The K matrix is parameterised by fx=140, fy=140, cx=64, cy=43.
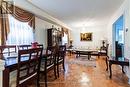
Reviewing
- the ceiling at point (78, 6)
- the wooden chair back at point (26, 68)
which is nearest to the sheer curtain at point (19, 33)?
the ceiling at point (78, 6)

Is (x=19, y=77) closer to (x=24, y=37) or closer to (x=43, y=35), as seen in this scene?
(x=24, y=37)

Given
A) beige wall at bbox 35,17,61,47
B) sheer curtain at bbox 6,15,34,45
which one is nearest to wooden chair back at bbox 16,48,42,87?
sheer curtain at bbox 6,15,34,45

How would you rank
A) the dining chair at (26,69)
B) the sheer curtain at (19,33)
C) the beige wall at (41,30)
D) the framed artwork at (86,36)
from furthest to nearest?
the framed artwork at (86,36) < the beige wall at (41,30) < the sheer curtain at (19,33) < the dining chair at (26,69)

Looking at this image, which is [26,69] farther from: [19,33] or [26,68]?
[19,33]

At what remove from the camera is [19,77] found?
212 cm

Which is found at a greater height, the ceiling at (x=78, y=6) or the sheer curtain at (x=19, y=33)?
the ceiling at (x=78, y=6)

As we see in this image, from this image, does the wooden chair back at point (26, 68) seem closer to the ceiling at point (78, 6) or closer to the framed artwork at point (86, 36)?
the ceiling at point (78, 6)

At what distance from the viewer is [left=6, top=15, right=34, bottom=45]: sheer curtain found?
459 centimetres

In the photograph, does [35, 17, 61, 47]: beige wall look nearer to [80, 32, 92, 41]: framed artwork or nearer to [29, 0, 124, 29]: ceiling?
[29, 0, 124, 29]: ceiling

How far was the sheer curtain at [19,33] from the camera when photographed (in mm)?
4586

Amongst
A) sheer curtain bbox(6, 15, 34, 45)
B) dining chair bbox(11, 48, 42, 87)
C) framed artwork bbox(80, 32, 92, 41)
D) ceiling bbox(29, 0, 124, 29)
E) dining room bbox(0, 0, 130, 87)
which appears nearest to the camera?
dining chair bbox(11, 48, 42, 87)

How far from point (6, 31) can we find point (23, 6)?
44.0 inches

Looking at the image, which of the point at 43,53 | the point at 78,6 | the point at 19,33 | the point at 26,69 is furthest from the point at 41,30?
the point at 26,69

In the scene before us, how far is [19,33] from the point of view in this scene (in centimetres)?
509
